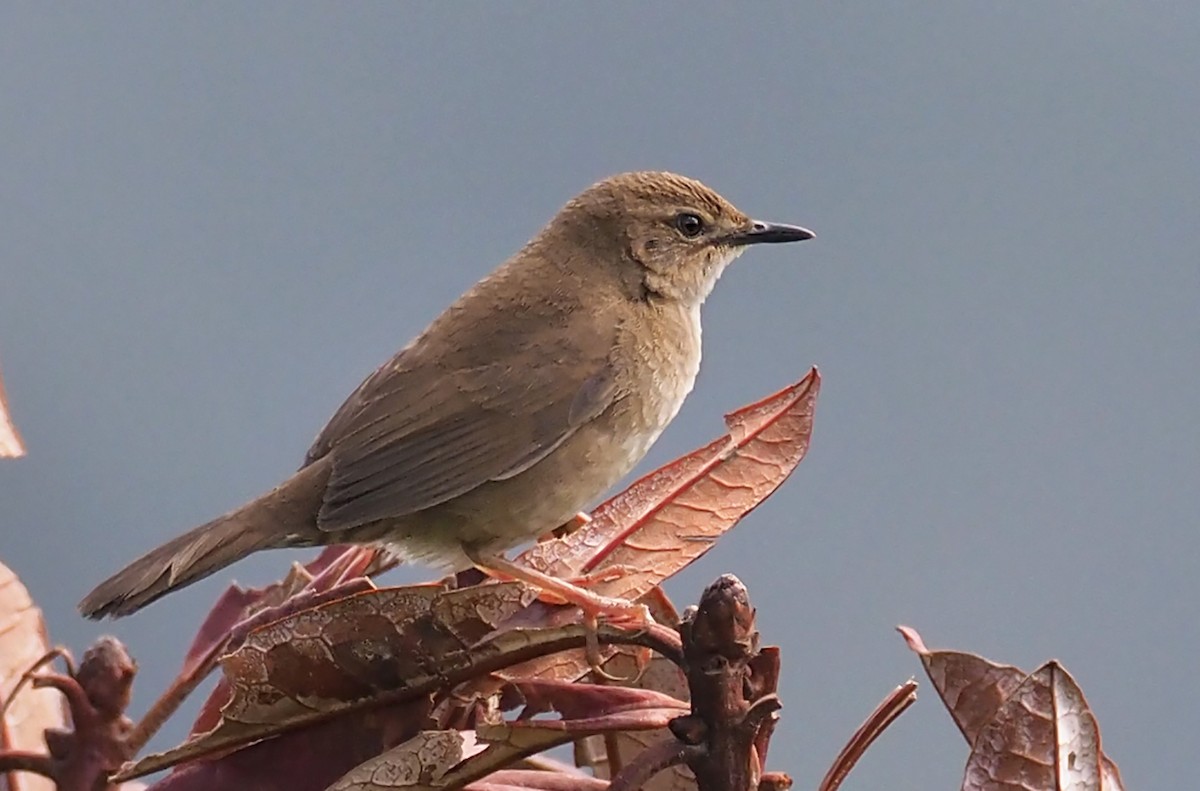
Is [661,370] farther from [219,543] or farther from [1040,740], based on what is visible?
[1040,740]

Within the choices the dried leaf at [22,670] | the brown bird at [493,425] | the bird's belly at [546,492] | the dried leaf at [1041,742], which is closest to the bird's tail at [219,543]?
the brown bird at [493,425]

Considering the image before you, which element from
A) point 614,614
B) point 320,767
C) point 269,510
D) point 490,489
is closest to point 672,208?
point 490,489

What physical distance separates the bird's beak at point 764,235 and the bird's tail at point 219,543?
4.38 feet

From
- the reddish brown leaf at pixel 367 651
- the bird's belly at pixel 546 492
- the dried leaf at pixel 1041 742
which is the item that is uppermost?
the bird's belly at pixel 546 492


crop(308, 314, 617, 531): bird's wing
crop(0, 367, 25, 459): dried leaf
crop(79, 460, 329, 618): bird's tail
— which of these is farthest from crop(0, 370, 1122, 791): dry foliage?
crop(308, 314, 617, 531): bird's wing

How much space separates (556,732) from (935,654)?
521mm

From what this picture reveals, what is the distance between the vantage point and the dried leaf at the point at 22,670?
1.92 meters

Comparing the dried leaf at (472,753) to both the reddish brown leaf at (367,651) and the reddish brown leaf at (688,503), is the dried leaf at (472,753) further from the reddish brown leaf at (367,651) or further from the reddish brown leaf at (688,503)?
the reddish brown leaf at (688,503)

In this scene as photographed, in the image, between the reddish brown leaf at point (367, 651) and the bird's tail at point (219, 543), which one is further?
the bird's tail at point (219, 543)

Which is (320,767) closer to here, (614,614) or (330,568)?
(614,614)

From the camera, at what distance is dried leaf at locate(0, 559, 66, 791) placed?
192 centimetres

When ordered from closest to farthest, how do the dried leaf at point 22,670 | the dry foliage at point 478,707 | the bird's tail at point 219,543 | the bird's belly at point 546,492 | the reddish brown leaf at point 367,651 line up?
the dry foliage at point 478,707 → the reddish brown leaf at point 367,651 → the dried leaf at point 22,670 → the bird's tail at point 219,543 → the bird's belly at point 546,492

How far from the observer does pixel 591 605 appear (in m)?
1.71

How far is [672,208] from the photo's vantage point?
3.68 metres
